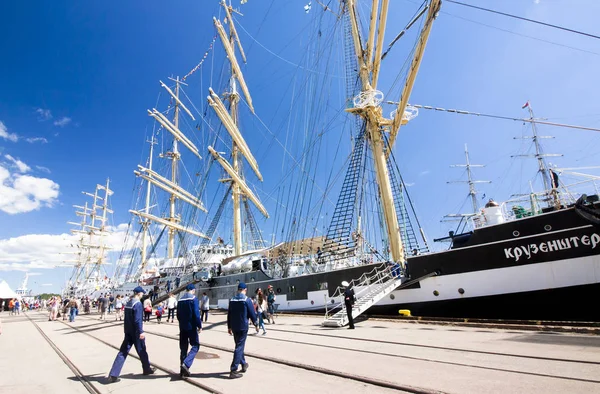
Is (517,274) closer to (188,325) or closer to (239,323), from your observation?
(239,323)

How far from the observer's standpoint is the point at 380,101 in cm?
1521

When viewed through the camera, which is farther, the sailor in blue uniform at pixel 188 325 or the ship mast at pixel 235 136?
the ship mast at pixel 235 136

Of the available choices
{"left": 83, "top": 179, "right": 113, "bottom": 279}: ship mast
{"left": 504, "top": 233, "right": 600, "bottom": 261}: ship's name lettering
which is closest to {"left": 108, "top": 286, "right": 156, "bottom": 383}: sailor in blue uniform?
{"left": 504, "top": 233, "right": 600, "bottom": 261}: ship's name lettering

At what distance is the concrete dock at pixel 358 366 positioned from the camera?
3.65m

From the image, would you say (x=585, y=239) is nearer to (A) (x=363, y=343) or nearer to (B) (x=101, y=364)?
(A) (x=363, y=343)

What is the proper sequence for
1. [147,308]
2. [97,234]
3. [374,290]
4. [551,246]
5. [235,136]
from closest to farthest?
[551,246]
[374,290]
[147,308]
[235,136]
[97,234]

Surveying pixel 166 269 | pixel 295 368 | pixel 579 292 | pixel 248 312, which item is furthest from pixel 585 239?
pixel 166 269

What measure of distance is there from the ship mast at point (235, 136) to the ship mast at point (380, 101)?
1370cm

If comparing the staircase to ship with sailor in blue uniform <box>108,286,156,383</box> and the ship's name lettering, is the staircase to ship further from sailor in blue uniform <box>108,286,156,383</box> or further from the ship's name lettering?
sailor in blue uniform <box>108,286,156,383</box>

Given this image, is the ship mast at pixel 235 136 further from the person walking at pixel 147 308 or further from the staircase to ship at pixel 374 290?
the staircase to ship at pixel 374 290

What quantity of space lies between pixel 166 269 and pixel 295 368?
38.0 meters

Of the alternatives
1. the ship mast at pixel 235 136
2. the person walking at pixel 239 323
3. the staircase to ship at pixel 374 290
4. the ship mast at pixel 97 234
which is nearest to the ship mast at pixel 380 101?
the staircase to ship at pixel 374 290

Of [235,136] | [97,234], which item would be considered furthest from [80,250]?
[235,136]

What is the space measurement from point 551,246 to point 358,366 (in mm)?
6963
